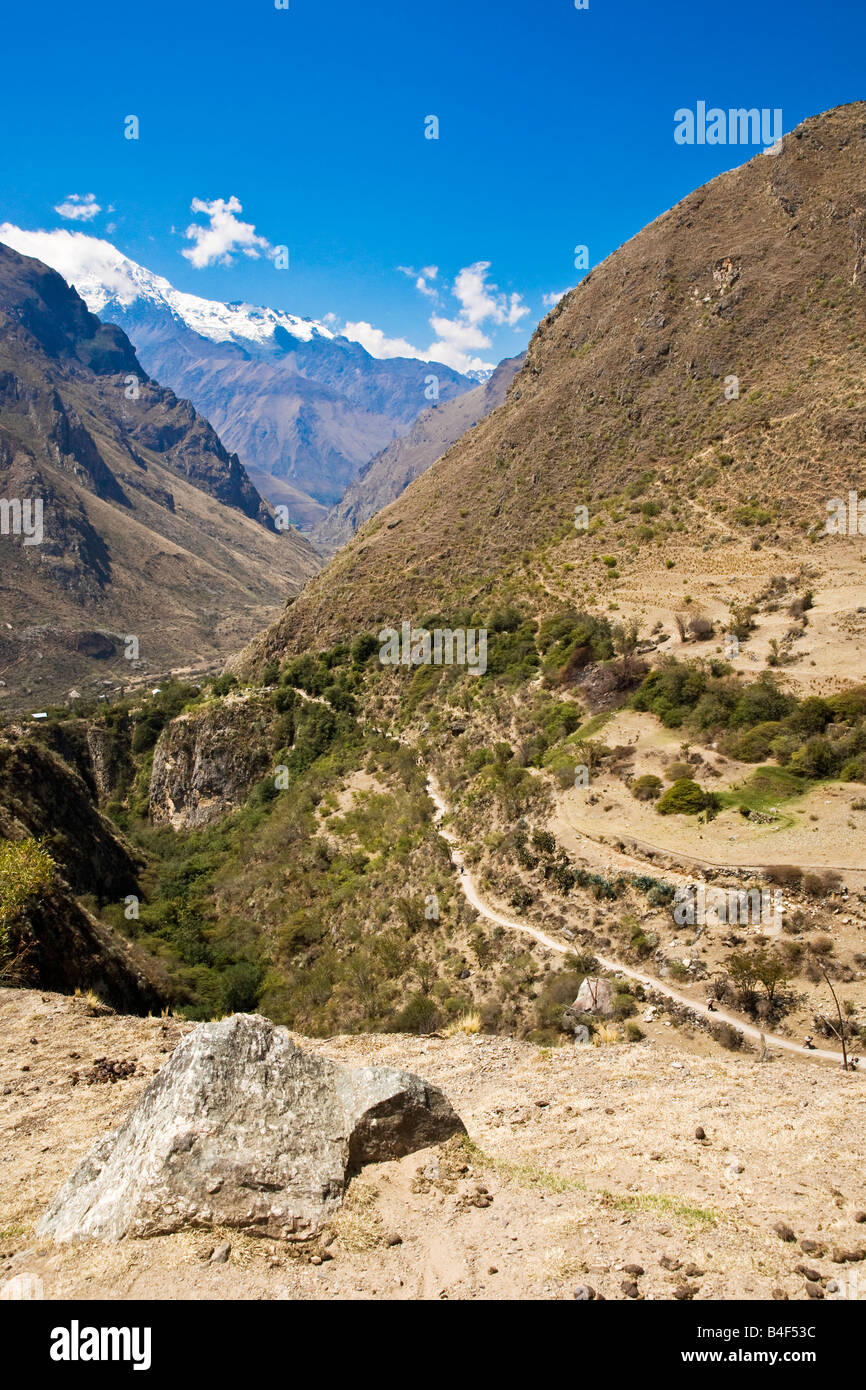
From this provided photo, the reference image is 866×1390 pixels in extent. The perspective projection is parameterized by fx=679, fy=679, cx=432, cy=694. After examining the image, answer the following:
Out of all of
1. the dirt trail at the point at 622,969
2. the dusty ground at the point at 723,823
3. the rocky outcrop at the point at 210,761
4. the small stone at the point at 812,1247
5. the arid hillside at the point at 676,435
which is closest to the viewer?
the small stone at the point at 812,1247

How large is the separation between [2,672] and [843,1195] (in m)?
147

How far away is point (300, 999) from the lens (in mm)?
23938

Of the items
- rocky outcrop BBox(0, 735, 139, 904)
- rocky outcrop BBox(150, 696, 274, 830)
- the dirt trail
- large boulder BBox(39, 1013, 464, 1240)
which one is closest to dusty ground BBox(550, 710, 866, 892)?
the dirt trail

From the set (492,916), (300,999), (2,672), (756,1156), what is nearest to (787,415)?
(492,916)

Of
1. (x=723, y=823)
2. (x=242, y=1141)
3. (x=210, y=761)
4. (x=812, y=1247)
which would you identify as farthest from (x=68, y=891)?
(x=210, y=761)

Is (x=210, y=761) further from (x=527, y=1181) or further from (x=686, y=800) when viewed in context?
(x=527, y=1181)

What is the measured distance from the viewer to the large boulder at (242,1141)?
5426 millimetres

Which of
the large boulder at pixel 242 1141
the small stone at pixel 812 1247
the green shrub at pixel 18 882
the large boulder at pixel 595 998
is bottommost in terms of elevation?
the large boulder at pixel 595 998

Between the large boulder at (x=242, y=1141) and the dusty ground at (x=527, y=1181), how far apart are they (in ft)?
0.62

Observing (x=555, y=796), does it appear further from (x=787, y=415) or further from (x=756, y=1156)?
(x=787, y=415)

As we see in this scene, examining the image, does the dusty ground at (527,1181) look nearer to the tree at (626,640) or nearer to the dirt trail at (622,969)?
the dirt trail at (622,969)

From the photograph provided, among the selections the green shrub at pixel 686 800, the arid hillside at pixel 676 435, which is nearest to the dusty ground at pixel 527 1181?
the green shrub at pixel 686 800

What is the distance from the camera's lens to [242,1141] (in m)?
5.88
